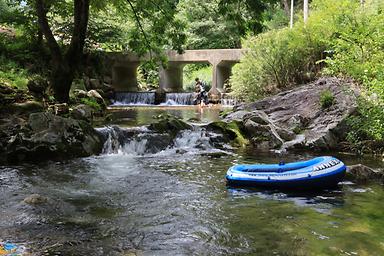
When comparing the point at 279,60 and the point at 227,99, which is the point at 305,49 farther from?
the point at 227,99

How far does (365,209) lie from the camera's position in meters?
6.55

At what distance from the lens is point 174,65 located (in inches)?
1222

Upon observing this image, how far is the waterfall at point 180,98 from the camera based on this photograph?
1026 inches

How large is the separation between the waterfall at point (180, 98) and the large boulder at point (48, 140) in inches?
589

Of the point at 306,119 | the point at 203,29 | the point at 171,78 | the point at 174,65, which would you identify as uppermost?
the point at 203,29

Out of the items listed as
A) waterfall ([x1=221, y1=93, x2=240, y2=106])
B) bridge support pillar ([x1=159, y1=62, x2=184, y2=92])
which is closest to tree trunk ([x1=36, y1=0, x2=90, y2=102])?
waterfall ([x1=221, y1=93, x2=240, y2=106])

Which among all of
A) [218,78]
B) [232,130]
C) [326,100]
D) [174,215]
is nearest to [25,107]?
[232,130]

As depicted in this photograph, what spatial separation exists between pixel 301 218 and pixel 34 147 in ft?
21.7

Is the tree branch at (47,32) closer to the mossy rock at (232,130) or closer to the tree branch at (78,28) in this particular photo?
the tree branch at (78,28)

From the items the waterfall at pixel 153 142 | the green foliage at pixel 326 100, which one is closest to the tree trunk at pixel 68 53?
the waterfall at pixel 153 142

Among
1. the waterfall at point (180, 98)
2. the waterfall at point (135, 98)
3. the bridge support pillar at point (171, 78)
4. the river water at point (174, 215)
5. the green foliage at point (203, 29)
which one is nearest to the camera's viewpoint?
the river water at point (174, 215)

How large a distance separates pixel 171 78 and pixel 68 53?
63.1 feet

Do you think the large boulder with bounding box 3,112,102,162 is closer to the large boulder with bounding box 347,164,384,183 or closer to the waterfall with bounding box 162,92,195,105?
the large boulder with bounding box 347,164,384,183

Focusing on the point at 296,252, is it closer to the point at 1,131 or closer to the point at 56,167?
the point at 56,167
